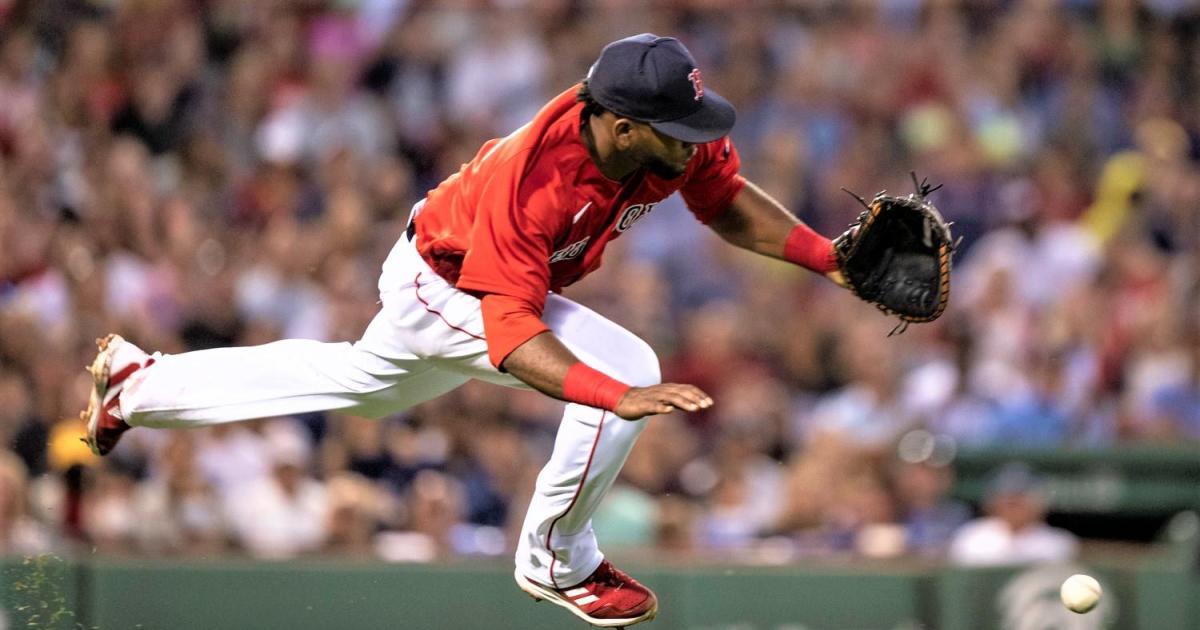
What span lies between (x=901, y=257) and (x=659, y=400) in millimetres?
1385

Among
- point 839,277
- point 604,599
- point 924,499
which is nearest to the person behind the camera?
point 604,599

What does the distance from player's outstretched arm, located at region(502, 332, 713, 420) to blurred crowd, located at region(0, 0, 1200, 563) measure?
360 cm

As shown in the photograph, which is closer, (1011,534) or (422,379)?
(422,379)

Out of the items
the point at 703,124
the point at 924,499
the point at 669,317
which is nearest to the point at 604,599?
the point at 703,124

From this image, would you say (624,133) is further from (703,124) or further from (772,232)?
(772,232)

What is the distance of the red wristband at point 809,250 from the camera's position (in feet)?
19.2

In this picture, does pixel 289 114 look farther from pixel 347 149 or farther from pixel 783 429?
pixel 783 429

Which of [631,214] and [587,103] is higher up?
[587,103]

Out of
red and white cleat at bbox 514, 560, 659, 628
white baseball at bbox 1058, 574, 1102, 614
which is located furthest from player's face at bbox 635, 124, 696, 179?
white baseball at bbox 1058, 574, 1102, 614

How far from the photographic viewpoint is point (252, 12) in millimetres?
12422

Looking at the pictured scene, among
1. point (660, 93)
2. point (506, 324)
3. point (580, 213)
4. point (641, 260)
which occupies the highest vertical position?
point (641, 260)

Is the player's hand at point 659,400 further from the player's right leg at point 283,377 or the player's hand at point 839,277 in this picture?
the player's hand at point 839,277

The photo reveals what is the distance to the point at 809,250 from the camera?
19.3 feet

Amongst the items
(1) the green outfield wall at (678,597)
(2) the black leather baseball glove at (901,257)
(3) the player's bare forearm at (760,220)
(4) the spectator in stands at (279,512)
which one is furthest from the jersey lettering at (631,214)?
(4) the spectator in stands at (279,512)
